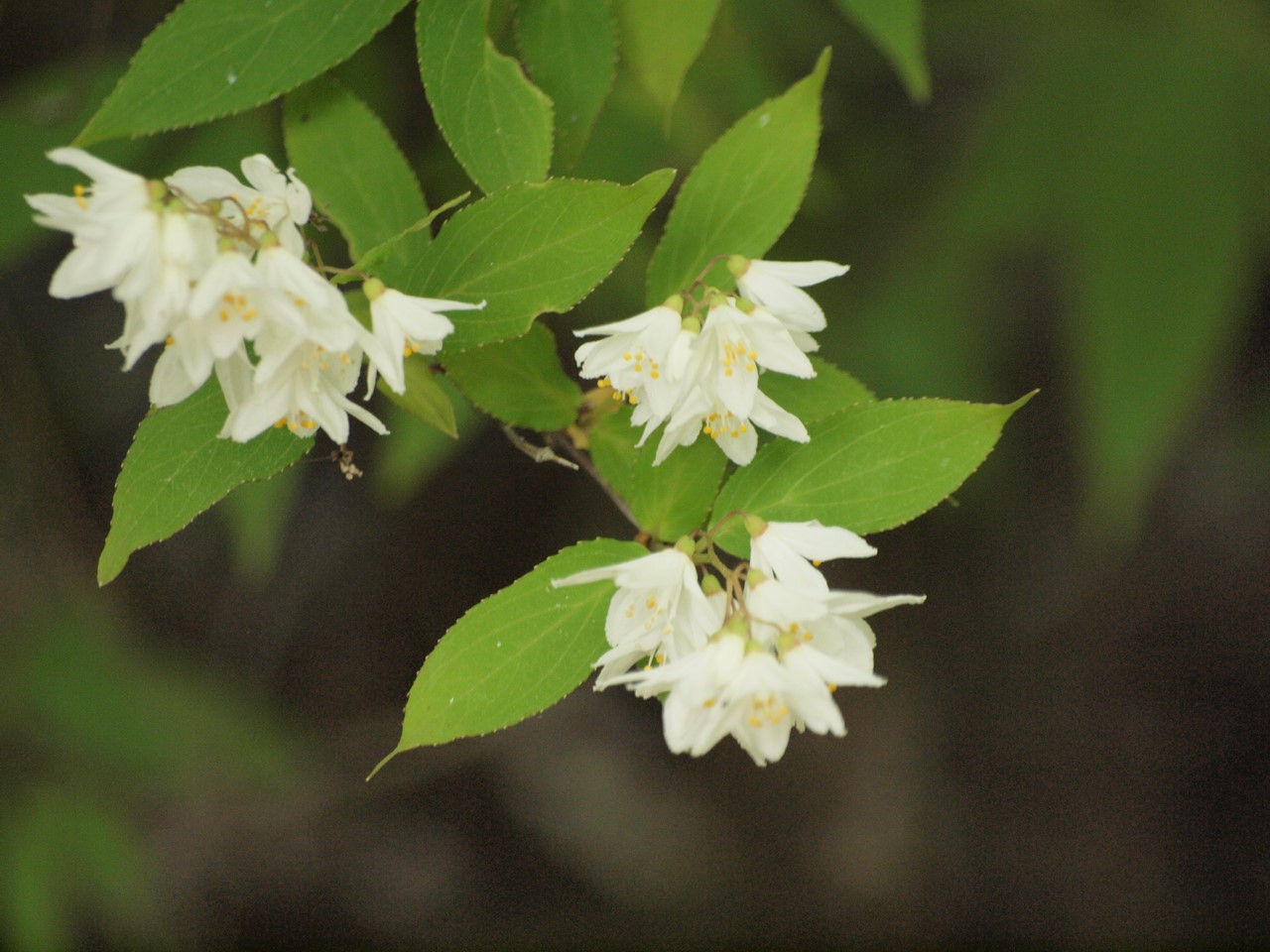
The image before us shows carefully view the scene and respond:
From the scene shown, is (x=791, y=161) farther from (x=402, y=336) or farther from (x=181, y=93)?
(x=181, y=93)

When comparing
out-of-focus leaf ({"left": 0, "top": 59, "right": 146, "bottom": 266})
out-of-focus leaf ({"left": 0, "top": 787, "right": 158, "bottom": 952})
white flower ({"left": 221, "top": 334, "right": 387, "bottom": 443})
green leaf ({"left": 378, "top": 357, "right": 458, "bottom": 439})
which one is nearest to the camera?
white flower ({"left": 221, "top": 334, "right": 387, "bottom": 443})

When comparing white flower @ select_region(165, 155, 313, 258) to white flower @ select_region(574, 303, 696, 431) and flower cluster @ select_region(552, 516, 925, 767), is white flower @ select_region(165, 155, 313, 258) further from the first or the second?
flower cluster @ select_region(552, 516, 925, 767)

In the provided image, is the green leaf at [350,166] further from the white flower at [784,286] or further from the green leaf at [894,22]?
the green leaf at [894,22]

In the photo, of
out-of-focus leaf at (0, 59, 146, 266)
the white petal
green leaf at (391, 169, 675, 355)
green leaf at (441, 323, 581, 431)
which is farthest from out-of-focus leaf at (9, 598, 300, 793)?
the white petal

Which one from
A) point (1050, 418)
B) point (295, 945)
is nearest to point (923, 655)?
point (1050, 418)

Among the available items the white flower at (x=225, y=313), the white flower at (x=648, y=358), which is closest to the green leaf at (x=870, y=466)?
the white flower at (x=648, y=358)
